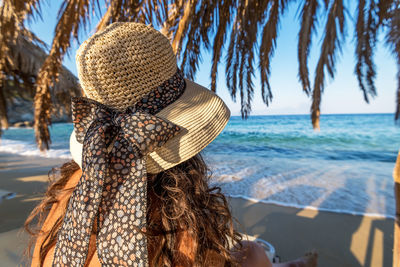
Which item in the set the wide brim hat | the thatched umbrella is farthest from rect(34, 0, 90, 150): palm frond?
the thatched umbrella

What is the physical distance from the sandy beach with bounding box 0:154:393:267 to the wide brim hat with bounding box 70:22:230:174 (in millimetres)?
2137

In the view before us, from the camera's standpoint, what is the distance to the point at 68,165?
48.0 inches

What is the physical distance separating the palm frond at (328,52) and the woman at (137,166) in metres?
0.94

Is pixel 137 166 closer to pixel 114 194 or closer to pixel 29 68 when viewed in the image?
pixel 114 194

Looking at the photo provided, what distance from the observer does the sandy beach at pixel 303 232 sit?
2.42 meters

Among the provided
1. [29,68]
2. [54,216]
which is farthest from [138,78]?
[29,68]

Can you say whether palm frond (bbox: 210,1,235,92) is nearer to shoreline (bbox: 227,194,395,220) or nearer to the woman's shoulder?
the woman's shoulder

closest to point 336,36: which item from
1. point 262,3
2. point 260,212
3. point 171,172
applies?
point 262,3

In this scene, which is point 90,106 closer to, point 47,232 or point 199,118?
point 199,118

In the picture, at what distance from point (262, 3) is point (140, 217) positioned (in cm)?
171

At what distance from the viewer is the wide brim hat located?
2.54 feet

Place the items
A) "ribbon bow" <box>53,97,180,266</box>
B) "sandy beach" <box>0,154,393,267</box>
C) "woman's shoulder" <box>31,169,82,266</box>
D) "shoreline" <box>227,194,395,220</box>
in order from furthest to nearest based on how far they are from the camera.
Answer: "shoreline" <box>227,194,395,220</box> → "sandy beach" <box>0,154,393,267</box> → "woman's shoulder" <box>31,169,82,266</box> → "ribbon bow" <box>53,97,180,266</box>

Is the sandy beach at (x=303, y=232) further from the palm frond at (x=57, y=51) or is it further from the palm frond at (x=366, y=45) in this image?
the palm frond at (x=366, y=45)

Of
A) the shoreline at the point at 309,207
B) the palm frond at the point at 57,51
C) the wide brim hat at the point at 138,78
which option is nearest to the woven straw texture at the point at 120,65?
the wide brim hat at the point at 138,78
